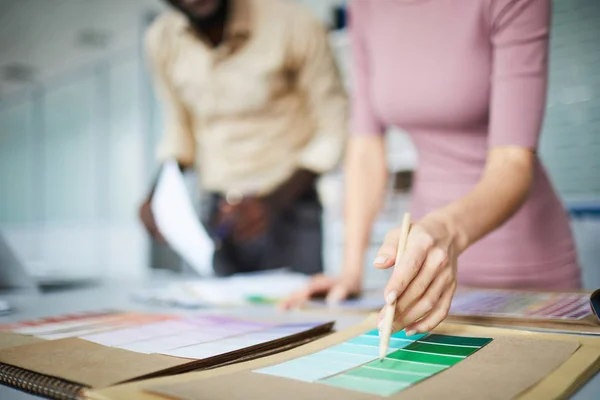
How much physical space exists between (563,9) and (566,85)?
0.32 meters

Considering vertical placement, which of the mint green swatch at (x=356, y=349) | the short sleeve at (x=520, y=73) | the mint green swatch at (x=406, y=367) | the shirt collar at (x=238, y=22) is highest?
the shirt collar at (x=238, y=22)

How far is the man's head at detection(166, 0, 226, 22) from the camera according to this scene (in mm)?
1422

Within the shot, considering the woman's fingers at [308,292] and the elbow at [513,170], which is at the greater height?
the elbow at [513,170]

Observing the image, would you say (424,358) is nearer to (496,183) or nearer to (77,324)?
(496,183)

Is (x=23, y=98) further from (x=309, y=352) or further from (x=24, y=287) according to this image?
(x=309, y=352)

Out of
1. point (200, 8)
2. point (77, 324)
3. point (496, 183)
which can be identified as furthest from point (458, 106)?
point (200, 8)

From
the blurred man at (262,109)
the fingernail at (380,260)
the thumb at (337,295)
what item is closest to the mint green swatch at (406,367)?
the fingernail at (380,260)

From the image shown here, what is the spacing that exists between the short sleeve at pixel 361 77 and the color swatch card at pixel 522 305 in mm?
461

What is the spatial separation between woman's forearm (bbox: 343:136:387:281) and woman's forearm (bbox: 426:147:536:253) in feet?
1.46

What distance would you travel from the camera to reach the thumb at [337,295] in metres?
0.94

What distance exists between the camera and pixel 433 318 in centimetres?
54

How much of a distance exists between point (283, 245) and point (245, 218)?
0.20 m

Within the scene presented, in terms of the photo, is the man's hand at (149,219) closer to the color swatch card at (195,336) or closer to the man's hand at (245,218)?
the man's hand at (245,218)

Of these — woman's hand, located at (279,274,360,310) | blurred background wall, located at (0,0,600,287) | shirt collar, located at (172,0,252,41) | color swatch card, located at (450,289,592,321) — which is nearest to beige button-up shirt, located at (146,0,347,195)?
shirt collar, located at (172,0,252,41)
